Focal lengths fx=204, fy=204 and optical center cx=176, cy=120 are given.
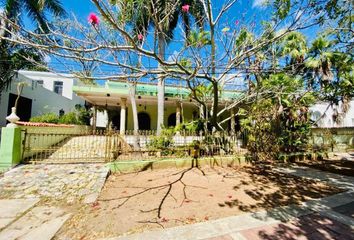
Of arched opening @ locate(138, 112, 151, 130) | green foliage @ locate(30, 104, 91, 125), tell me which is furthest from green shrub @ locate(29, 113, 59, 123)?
arched opening @ locate(138, 112, 151, 130)

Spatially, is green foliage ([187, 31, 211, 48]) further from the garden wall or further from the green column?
the garden wall

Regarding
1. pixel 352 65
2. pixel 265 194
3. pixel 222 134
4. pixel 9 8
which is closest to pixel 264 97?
pixel 222 134

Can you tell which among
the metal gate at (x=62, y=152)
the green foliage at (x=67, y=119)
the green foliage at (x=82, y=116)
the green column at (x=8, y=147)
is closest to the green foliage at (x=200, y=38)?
the metal gate at (x=62, y=152)

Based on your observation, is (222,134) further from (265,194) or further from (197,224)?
(197,224)

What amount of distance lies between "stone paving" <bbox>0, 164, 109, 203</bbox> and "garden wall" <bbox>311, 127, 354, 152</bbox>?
10.8 metres

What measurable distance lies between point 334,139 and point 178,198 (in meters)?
12.2

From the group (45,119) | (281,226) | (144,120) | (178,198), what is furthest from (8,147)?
(144,120)

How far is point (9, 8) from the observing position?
10.5 metres

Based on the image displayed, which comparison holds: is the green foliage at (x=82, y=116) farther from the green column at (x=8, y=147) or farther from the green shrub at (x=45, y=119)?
the green column at (x=8, y=147)

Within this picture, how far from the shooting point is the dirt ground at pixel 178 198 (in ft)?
12.0

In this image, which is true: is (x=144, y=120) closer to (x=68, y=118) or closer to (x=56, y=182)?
(x=68, y=118)

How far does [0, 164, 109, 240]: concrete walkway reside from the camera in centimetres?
354

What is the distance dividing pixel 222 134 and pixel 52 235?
285 inches

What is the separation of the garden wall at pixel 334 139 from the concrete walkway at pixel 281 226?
7.71m
